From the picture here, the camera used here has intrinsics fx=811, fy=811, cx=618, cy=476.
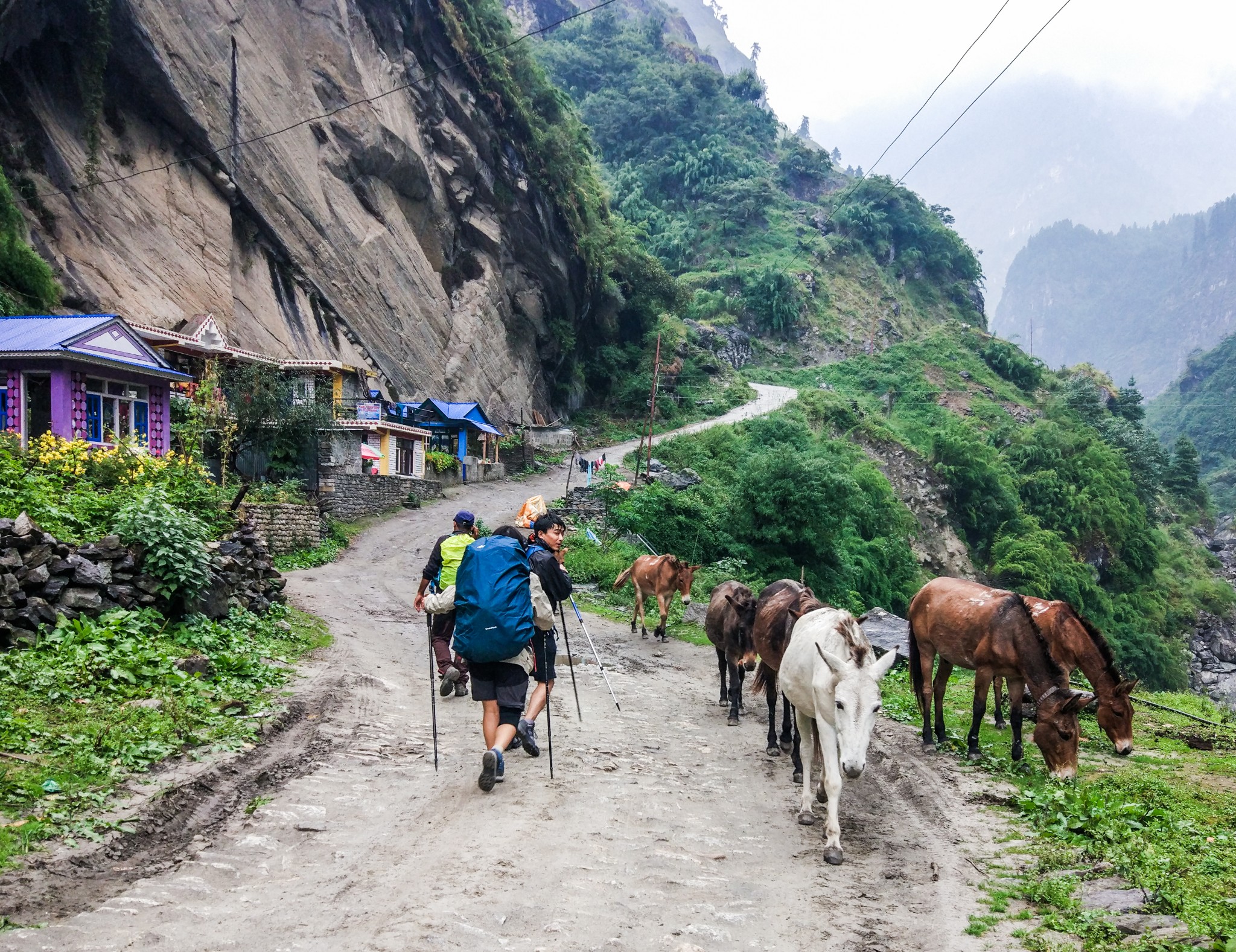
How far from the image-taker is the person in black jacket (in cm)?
736

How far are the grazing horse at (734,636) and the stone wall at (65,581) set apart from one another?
6498 millimetres

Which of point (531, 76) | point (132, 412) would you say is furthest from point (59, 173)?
point (531, 76)

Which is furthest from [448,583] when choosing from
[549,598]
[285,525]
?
[285,525]

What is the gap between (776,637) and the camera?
858 cm

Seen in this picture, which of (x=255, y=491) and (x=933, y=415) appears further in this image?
(x=933, y=415)

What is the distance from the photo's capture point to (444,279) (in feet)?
145

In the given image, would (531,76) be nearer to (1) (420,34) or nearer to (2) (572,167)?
(2) (572,167)

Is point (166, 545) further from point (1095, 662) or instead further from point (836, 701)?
point (1095, 662)

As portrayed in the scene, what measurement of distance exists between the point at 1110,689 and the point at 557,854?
6.38 m

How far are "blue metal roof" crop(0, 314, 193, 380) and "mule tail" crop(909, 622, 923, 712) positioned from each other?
57.2 ft

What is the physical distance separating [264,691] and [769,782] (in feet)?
17.7

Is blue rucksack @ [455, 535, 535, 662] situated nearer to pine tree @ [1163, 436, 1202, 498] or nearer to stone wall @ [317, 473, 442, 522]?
stone wall @ [317, 473, 442, 522]

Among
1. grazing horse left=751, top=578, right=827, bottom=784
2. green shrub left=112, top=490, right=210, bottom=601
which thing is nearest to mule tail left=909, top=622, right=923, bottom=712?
grazing horse left=751, top=578, right=827, bottom=784

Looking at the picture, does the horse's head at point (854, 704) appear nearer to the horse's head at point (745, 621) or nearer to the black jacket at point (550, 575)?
the black jacket at point (550, 575)
